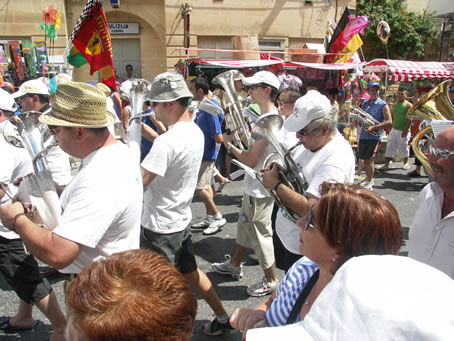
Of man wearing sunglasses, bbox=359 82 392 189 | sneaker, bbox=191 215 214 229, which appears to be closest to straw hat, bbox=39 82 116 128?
sneaker, bbox=191 215 214 229

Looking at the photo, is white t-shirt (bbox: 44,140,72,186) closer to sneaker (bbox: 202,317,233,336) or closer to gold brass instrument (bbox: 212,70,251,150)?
gold brass instrument (bbox: 212,70,251,150)

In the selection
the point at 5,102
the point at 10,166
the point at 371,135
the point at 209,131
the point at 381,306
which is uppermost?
the point at 5,102

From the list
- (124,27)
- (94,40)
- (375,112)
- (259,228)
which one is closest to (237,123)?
(259,228)

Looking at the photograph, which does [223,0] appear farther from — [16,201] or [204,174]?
[16,201]

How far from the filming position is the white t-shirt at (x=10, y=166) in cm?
244

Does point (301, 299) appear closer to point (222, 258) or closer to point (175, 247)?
point (175, 247)

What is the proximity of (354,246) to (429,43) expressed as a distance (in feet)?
90.9

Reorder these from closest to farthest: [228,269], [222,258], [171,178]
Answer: [171,178], [228,269], [222,258]

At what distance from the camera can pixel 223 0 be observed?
15188mm

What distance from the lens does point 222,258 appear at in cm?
403

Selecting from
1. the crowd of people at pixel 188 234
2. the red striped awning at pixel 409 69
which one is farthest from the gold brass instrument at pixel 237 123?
the red striped awning at pixel 409 69

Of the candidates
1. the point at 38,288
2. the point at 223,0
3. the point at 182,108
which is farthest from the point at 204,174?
the point at 223,0

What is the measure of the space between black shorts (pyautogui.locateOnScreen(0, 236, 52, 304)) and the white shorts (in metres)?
7.69

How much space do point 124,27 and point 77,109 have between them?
583 inches
